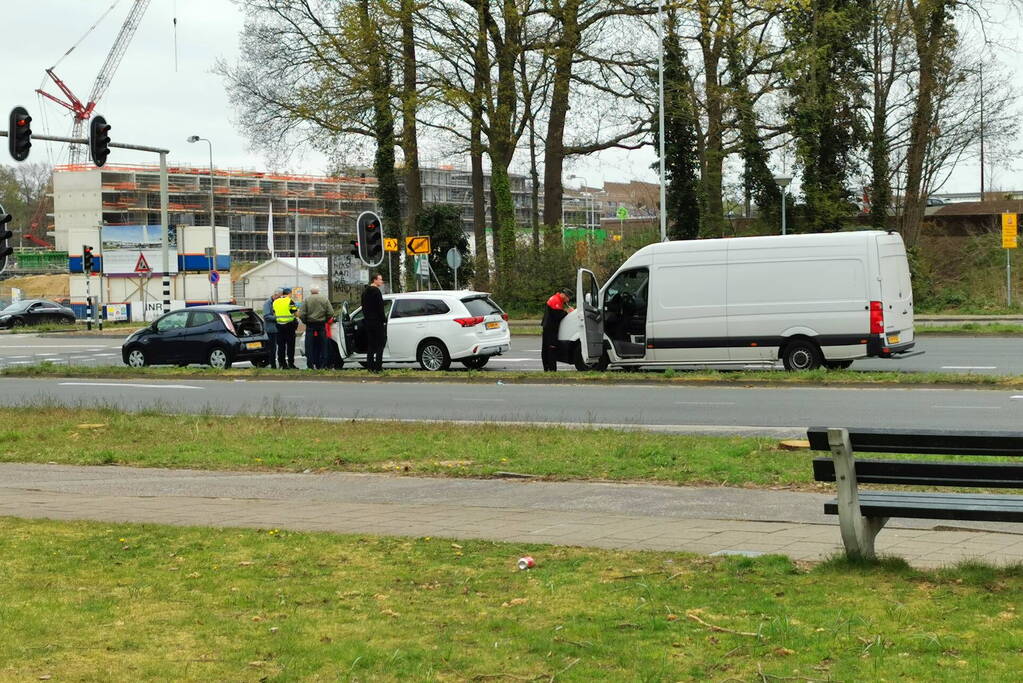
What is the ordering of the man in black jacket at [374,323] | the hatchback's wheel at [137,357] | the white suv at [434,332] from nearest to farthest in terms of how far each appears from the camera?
the man in black jacket at [374,323], the white suv at [434,332], the hatchback's wheel at [137,357]

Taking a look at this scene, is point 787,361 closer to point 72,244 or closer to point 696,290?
point 696,290

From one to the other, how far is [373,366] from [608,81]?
21089mm

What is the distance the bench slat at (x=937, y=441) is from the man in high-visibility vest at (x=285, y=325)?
70.9ft

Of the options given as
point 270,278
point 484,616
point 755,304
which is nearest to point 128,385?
point 755,304

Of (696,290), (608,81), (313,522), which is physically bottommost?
(313,522)

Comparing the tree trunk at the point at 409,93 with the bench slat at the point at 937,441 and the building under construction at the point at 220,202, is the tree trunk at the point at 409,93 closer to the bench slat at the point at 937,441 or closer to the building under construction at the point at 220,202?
the bench slat at the point at 937,441

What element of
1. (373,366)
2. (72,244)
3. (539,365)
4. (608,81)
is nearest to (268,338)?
(373,366)

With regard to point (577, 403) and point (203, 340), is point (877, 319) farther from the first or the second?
point (203, 340)

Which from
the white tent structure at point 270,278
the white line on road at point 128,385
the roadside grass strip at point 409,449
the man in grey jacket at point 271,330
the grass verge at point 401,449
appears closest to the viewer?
the roadside grass strip at point 409,449

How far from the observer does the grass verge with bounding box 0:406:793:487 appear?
11.5m

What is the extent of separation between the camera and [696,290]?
23.3 metres

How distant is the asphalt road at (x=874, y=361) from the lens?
2430 cm

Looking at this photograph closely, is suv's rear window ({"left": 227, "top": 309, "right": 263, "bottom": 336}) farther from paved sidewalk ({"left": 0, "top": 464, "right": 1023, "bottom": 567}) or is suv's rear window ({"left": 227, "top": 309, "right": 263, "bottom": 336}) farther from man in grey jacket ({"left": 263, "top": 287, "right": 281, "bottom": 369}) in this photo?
paved sidewalk ({"left": 0, "top": 464, "right": 1023, "bottom": 567})

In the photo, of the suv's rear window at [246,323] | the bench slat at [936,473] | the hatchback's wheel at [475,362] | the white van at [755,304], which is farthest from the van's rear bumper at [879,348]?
the bench slat at [936,473]
